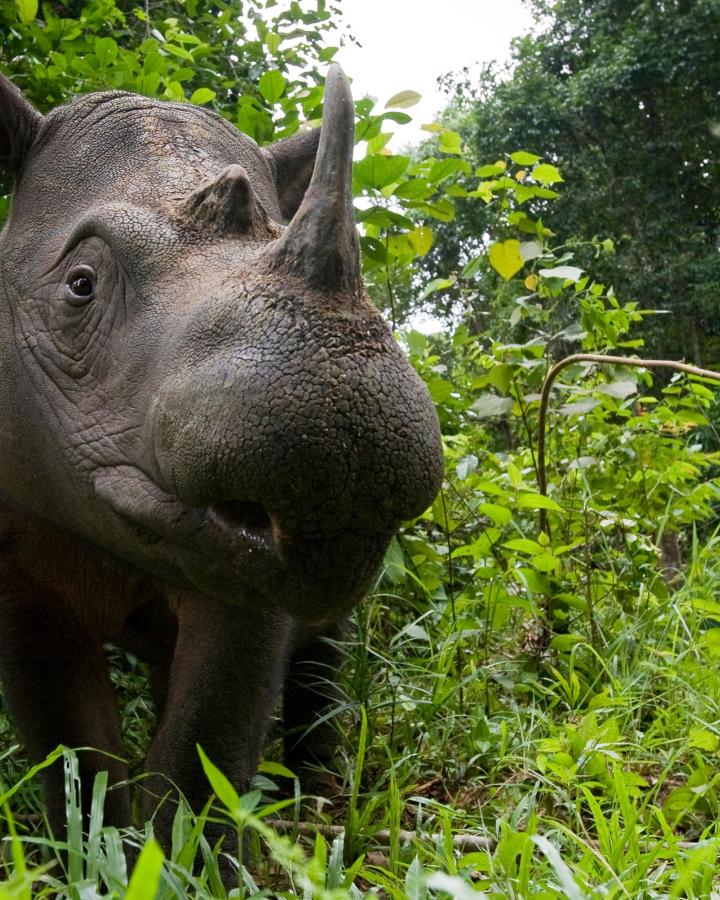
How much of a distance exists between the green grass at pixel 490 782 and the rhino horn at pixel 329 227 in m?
0.82

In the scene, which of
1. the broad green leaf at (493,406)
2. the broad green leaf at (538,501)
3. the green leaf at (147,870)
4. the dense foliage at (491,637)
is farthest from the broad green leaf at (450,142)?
the green leaf at (147,870)

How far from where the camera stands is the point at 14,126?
2.94m

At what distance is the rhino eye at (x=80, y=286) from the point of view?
251 cm

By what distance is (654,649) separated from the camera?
3.73 metres

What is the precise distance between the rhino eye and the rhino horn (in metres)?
0.74

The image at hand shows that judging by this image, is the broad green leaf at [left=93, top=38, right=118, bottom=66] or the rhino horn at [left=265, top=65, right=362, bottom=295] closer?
the rhino horn at [left=265, top=65, right=362, bottom=295]

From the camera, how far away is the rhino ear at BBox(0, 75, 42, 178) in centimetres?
291

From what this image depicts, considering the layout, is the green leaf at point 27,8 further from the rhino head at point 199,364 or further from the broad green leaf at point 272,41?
the broad green leaf at point 272,41

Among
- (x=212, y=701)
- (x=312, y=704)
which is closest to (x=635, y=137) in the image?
(x=312, y=704)

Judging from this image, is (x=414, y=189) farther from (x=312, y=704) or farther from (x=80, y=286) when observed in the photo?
(x=312, y=704)

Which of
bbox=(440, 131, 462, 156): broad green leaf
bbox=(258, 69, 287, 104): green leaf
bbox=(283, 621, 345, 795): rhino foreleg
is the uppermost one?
bbox=(258, 69, 287, 104): green leaf

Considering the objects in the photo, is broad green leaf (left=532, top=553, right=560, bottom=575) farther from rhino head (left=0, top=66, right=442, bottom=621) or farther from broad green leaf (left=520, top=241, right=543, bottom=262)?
rhino head (left=0, top=66, right=442, bottom=621)

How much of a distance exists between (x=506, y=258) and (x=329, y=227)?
267 cm

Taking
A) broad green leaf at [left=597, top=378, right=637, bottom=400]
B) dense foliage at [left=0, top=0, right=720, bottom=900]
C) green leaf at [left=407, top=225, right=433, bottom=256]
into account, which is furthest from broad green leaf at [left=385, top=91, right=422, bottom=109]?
broad green leaf at [left=597, top=378, right=637, bottom=400]
